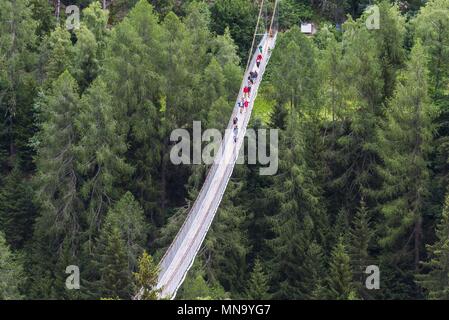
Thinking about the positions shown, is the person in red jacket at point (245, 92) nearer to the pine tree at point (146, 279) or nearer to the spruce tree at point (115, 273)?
the spruce tree at point (115, 273)

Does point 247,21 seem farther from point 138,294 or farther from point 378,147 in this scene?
point 138,294

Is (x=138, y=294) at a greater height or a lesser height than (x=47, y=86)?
lesser

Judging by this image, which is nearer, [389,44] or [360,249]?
[360,249]

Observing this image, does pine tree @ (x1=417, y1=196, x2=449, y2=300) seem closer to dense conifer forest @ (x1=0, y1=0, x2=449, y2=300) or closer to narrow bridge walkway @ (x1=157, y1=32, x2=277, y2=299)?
dense conifer forest @ (x1=0, y1=0, x2=449, y2=300)

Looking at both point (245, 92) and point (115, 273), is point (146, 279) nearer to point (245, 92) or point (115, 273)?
point (115, 273)

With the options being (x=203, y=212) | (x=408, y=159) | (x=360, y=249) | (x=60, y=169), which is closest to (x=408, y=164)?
(x=408, y=159)

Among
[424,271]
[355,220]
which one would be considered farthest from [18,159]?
[424,271]
